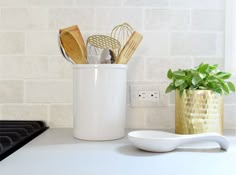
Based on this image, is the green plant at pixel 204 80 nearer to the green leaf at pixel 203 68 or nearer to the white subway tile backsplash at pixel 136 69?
the green leaf at pixel 203 68

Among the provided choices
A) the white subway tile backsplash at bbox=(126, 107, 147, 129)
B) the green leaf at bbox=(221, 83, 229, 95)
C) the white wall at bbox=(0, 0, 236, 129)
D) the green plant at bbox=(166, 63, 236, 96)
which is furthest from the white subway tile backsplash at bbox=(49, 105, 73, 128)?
the green leaf at bbox=(221, 83, 229, 95)

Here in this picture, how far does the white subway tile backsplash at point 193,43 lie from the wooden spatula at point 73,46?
385 millimetres

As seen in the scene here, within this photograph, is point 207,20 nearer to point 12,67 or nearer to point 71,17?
point 71,17

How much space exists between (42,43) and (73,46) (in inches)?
9.7

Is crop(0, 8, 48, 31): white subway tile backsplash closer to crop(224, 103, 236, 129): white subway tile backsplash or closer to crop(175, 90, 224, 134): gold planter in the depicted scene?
crop(175, 90, 224, 134): gold planter

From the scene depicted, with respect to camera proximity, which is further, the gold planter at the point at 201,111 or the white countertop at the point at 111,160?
the gold planter at the point at 201,111

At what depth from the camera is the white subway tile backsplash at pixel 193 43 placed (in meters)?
0.95

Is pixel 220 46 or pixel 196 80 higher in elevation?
pixel 220 46

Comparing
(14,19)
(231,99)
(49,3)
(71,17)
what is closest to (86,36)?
(71,17)

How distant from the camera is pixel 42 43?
3.13ft

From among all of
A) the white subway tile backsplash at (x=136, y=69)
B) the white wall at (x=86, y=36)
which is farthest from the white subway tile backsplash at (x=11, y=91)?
the white subway tile backsplash at (x=136, y=69)

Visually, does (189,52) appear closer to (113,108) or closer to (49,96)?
(113,108)

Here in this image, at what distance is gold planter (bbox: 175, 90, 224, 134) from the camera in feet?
2.42

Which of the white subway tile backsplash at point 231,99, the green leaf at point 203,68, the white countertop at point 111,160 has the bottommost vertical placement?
the white countertop at point 111,160
